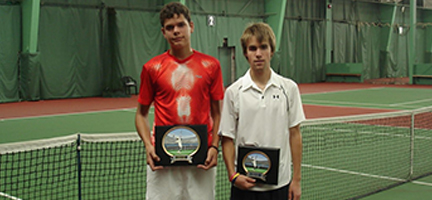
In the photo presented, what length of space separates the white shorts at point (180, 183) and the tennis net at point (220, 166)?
1.07m

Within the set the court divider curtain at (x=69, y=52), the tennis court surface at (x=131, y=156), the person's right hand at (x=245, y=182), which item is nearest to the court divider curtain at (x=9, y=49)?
the court divider curtain at (x=69, y=52)

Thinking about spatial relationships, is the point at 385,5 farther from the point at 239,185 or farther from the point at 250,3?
the point at 239,185

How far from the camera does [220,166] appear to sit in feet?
21.2

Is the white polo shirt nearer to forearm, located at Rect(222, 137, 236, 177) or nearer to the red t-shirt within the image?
forearm, located at Rect(222, 137, 236, 177)

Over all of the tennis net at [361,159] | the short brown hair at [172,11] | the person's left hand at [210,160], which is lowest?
the tennis net at [361,159]

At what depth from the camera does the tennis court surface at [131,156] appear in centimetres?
481

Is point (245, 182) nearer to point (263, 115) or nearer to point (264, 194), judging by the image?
point (264, 194)

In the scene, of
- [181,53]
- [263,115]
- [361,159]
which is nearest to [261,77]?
[263,115]

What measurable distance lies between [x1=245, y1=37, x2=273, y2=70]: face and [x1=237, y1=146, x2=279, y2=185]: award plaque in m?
0.44

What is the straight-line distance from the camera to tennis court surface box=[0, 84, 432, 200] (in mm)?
4809

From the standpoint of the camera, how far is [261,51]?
101 inches

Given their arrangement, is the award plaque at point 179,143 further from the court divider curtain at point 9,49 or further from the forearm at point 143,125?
the court divider curtain at point 9,49

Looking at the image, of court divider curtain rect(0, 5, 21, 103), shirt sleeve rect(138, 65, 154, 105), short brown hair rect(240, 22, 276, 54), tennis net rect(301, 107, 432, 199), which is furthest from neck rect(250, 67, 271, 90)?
court divider curtain rect(0, 5, 21, 103)

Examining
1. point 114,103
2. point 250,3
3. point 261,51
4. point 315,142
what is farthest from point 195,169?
point 250,3
